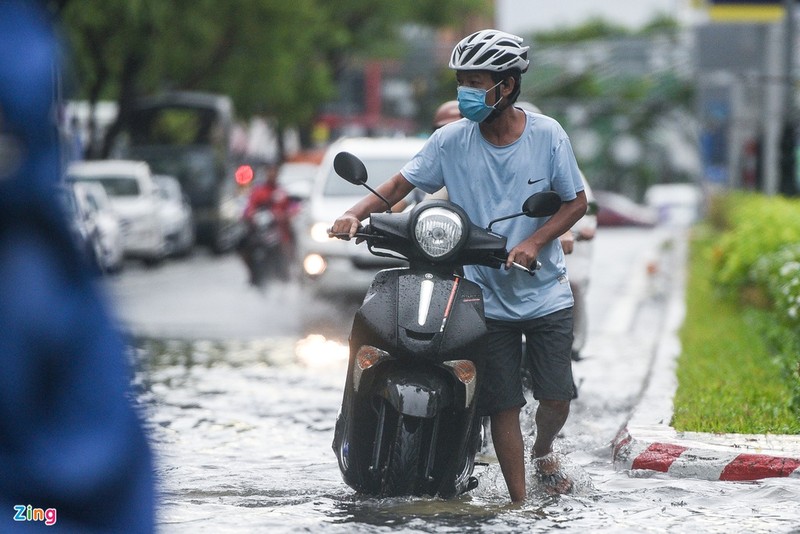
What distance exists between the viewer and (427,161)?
5785 millimetres

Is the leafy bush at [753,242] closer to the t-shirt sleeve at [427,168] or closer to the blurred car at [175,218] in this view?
the t-shirt sleeve at [427,168]

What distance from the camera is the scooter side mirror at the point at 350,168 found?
549 cm

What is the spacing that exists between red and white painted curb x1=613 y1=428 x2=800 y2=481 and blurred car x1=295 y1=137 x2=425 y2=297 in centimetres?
A: 731

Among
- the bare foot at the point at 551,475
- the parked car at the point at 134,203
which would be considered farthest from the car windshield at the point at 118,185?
the bare foot at the point at 551,475

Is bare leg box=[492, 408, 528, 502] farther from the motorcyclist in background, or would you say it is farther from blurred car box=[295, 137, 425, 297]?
the motorcyclist in background

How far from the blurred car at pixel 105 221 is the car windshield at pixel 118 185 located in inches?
75.2

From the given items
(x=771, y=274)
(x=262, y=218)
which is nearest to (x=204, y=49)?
(x=262, y=218)

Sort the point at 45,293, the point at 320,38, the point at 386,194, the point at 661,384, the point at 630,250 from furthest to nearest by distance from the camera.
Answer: the point at 320,38, the point at 630,250, the point at 661,384, the point at 386,194, the point at 45,293

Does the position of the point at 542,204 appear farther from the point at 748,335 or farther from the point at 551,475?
the point at 748,335

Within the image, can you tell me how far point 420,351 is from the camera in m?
5.34

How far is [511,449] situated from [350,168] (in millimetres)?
1149

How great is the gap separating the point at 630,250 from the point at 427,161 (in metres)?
25.2

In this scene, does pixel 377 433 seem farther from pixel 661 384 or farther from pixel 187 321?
pixel 187 321

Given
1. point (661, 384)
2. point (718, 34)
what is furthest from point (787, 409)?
point (718, 34)
